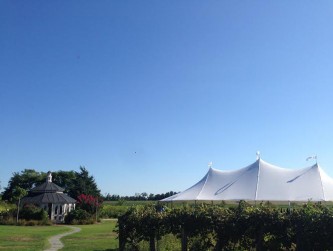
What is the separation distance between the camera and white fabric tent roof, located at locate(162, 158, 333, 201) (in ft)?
58.9

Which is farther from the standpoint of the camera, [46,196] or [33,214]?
[46,196]

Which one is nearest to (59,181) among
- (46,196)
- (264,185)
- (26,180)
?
(26,180)

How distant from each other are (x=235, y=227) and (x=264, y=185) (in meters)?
8.46

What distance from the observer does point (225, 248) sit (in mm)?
11625

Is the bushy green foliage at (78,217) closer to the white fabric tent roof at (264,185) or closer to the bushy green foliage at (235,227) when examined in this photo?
the white fabric tent roof at (264,185)

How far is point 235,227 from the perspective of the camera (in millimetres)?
11102

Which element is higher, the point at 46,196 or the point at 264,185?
the point at 46,196

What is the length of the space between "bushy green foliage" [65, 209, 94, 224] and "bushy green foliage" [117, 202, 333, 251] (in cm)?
2747

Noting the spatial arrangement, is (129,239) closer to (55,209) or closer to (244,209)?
(244,209)

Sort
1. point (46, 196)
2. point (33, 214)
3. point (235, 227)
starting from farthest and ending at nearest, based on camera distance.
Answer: point (46, 196)
point (33, 214)
point (235, 227)

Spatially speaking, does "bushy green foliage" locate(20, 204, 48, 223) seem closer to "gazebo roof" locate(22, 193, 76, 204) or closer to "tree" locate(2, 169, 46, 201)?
"gazebo roof" locate(22, 193, 76, 204)

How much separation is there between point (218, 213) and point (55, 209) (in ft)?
111

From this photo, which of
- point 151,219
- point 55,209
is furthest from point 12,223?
point 151,219

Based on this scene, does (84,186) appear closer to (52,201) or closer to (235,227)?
(52,201)
